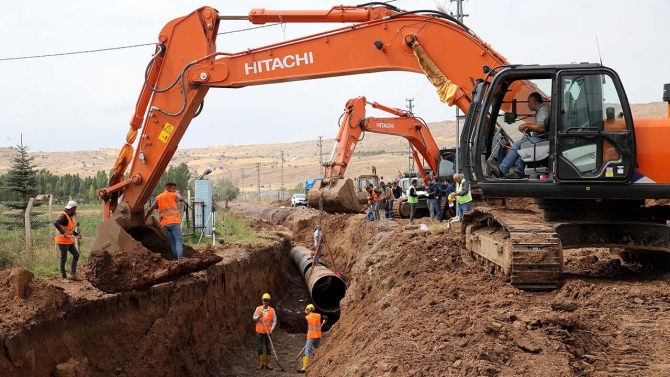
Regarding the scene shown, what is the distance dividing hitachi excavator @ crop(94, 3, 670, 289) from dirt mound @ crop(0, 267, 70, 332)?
0.96 metres

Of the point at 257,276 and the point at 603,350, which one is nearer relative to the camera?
the point at 603,350

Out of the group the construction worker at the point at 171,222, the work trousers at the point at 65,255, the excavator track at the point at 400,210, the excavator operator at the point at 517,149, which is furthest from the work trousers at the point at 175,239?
the excavator track at the point at 400,210

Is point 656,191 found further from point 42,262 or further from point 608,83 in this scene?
point 42,262

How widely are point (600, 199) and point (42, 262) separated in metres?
10.7

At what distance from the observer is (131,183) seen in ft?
36.2

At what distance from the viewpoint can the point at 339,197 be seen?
1476 cm

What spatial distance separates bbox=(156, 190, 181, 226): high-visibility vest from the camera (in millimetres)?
10961

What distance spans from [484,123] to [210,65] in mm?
4632

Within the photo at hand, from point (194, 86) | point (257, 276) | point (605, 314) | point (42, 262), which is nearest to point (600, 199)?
point (605, 314)

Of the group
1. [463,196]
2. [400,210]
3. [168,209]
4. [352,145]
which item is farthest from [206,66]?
[400,210]

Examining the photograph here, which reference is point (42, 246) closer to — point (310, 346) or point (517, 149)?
point (310, 346)

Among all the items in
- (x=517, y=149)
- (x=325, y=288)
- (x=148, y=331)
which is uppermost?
(x=517, y=149)

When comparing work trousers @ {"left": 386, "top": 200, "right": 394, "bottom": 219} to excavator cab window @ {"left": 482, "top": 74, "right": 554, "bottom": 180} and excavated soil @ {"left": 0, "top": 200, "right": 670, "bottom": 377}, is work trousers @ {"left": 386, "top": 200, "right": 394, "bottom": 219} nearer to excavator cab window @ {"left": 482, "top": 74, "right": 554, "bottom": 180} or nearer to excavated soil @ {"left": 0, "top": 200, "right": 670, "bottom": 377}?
excavated soil @ {"left": 0, "top": 200, "right": 670, "bottom": 377}

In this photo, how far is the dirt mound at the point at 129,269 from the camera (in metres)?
9.79
